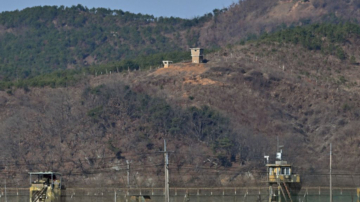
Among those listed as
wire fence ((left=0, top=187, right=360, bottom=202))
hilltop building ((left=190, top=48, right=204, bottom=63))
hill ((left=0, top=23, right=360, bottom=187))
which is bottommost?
wire fence ((left=0, top=187, right=360, bottom=202))

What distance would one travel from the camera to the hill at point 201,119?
428ft

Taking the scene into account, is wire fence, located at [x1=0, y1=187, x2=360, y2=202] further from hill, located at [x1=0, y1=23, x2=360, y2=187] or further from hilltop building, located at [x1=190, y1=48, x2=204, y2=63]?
hilltop building, located at [x1=190, y1=48, x2=204, y2=63]

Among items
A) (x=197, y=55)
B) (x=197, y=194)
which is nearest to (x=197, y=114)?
(x=197, y=55)

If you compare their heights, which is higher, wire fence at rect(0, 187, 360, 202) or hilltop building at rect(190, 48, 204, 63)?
hilltop building at rect(190, 48, 204, 63)

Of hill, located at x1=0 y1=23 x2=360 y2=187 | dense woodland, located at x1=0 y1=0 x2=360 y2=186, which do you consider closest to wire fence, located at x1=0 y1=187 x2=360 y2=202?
hill, located at x1=0 y1=23 x2=360 y2=187

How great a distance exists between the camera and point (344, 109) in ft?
525

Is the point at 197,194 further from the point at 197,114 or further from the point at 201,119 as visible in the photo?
the point at 197,114

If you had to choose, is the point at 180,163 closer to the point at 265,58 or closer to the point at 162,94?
the point at 162,94

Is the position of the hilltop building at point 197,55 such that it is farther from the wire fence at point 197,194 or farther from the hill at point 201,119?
the wire fence at point 197,194

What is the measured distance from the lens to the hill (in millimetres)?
130500

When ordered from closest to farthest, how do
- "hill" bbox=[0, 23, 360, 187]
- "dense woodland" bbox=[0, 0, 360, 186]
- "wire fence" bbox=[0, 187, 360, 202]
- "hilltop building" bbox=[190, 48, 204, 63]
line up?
"wire fence" bbox=[0, 187, 360, 202]
"hill" bbox=[0, 23, 360, 187]
"dense woodland" bbox=[0, 0, 360, 186]
"hilltop building" bbox=[190, 48, 204, 63]

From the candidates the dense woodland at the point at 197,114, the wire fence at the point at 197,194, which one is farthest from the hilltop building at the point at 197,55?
the wire fence at the point at 197,194

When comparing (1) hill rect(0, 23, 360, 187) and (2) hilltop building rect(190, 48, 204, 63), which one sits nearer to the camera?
(1) hill rect(0, 23, 360, 187)

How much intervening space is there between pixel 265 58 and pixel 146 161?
60.2m
